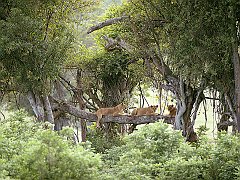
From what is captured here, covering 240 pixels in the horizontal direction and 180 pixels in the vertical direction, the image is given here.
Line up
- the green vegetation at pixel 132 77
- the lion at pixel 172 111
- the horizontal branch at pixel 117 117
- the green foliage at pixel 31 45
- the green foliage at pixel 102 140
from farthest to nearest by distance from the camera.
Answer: the green foliage at pixel 102 140 → the horizontal branch at pixel 117 117 → the lion at pixel 172 111 → the green foliage at pixel 31 45 → the green vegetation at pixel 132 77

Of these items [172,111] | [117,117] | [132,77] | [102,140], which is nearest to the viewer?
[172,111]

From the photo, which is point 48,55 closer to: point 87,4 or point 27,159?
point 87,4

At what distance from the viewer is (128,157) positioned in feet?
12.7

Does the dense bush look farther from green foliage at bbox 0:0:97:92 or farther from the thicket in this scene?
green foliage at bbox 0:0:97:92

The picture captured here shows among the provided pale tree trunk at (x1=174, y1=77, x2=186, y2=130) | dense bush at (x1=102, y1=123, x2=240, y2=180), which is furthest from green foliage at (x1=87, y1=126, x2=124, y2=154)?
dense bush at (x1=102, y1=123, x2=240, y2=180)

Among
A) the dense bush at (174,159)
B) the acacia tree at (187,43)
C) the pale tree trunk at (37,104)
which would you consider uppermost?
the acacia tree at (187,43)

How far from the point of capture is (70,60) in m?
8.67

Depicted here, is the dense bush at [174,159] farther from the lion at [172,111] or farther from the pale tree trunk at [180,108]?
the lion at [172,111]

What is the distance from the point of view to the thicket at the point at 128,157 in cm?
308

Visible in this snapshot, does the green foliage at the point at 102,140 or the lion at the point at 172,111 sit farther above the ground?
the lion at the point at 172,111

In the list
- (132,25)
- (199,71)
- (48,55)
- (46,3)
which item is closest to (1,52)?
(48,55)

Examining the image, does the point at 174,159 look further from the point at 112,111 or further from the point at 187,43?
the point at 112,111

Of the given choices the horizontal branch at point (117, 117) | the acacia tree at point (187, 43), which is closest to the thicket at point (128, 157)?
the acacia tree at point (187, 43)

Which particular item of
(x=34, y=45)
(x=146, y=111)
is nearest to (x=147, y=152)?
(x=34, y=45)
